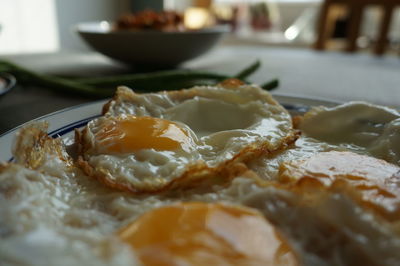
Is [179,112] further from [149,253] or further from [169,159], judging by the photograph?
[149,253]

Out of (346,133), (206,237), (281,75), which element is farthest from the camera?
(281,75)

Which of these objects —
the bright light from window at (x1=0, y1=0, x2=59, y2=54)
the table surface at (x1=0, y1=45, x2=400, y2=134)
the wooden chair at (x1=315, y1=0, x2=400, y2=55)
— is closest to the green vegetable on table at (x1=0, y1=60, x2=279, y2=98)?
the table surface at (x1=0, y1=45, x2=400, y2=134)

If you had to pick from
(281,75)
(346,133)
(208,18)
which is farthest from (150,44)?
(208,18)

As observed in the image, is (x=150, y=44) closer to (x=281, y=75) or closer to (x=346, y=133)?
(x=281, y=75)

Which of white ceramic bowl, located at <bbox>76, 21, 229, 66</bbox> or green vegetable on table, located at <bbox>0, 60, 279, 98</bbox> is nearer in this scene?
green vegetable on table, located at <bbox>0, 60, 279, 98</bbox>

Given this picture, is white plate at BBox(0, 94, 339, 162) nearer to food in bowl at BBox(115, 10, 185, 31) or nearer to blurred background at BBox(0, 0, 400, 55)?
food in bowl at BBox(115, 10, 185, 31)
